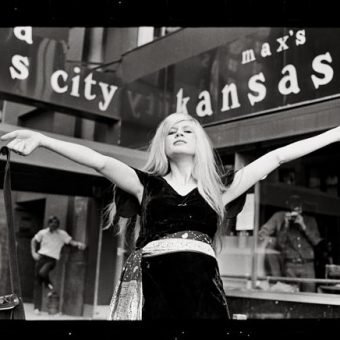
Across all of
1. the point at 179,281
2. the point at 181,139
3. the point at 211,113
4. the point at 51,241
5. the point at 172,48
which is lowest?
the point at 179,281

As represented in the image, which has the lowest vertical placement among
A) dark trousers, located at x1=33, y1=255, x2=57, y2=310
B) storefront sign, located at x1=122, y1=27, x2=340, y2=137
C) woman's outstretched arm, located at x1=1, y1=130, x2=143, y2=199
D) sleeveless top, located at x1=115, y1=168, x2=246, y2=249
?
dark trousers, located at x1=33, y1=255, x2=57, y2=310

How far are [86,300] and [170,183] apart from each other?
5689 mm

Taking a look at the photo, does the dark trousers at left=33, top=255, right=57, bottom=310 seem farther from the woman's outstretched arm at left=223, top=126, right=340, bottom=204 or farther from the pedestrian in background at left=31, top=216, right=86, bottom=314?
the woman's outstretched arm at left=223, top=126, right=340, bottom=204

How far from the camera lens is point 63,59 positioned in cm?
622

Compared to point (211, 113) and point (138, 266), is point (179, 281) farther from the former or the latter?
point (211, 113)

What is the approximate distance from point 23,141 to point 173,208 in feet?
1.92

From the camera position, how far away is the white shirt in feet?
23.9

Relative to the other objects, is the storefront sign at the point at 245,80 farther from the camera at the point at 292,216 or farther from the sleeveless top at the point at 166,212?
the sleeveless top at the point at 166,212

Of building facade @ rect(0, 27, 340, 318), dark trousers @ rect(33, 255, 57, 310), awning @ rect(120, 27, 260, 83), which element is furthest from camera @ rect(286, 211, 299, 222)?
dark trousers @ rect(33, 255, 57, 310)

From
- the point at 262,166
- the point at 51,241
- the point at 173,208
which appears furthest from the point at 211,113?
the point at 173,208

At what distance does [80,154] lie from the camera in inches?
74.3
